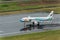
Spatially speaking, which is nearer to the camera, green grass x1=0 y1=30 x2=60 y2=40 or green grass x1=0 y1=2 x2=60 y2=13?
green grass x1=0 y1=30 x2=60 y2=40

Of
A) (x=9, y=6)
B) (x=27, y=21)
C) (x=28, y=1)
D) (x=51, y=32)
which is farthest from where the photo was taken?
(x=28, y=1)

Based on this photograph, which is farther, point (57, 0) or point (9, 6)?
point (57, 0)

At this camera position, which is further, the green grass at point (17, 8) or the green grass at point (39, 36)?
the green grass at point (17, 8)

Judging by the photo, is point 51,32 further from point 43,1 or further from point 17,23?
point 43,1

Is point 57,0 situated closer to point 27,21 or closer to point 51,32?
point 27,21

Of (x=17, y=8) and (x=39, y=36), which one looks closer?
(x=39, y=36)

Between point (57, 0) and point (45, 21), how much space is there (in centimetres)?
1322

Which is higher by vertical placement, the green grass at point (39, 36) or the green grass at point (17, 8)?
the green grass at point (17, 8)

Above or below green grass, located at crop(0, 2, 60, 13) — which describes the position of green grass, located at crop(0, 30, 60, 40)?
below

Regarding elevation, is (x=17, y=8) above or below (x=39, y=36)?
above

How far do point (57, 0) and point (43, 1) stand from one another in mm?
2185

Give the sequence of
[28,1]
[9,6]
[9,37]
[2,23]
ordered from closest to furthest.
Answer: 1. [9,37]
2. [2,23]
3. [9,6]
4. [28,1]

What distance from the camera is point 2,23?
16.5 meters

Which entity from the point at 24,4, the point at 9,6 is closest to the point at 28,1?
the point at 24,4
